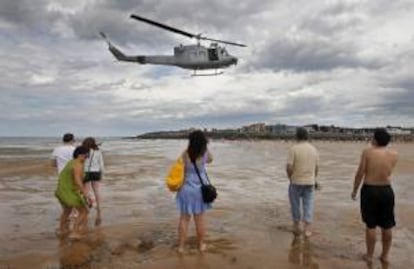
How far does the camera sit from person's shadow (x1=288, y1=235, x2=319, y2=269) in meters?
7.65

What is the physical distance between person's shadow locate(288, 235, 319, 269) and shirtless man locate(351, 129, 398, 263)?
817 millimetres

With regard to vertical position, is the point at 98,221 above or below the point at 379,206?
below

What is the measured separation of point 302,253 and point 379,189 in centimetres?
149

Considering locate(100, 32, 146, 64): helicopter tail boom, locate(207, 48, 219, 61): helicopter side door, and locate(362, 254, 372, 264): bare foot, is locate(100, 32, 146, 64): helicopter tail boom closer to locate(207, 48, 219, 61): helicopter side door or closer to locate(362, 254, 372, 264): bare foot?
locate(207, 48, 219, 61): helicopter side door

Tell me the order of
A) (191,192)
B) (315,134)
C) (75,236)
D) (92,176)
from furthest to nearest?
(315,134) → (92,176) → (75,236) → (191,192)

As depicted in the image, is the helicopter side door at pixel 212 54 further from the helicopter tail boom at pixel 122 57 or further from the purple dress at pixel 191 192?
the purple dress at pixel 191 192

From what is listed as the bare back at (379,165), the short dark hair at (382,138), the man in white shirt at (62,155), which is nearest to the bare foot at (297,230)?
the bare back at (379,165)

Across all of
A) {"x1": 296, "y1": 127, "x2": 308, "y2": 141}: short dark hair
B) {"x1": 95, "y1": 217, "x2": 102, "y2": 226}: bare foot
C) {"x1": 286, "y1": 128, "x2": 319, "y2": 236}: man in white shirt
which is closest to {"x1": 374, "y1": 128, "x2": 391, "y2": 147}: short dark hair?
{"x1": 286, "y1": 128, "x2": 319, "y2": 236}: man in white shirt

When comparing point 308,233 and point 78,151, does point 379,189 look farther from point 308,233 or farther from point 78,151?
point 78,151

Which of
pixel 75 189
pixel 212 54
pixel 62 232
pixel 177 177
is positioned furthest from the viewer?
pixel 212 54

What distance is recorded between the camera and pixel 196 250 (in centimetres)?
825

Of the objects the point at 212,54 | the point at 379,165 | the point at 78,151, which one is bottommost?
the point at 379,165

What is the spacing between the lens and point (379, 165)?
7.65m

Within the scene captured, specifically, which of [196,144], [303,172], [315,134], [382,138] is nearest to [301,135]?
[303,172]
